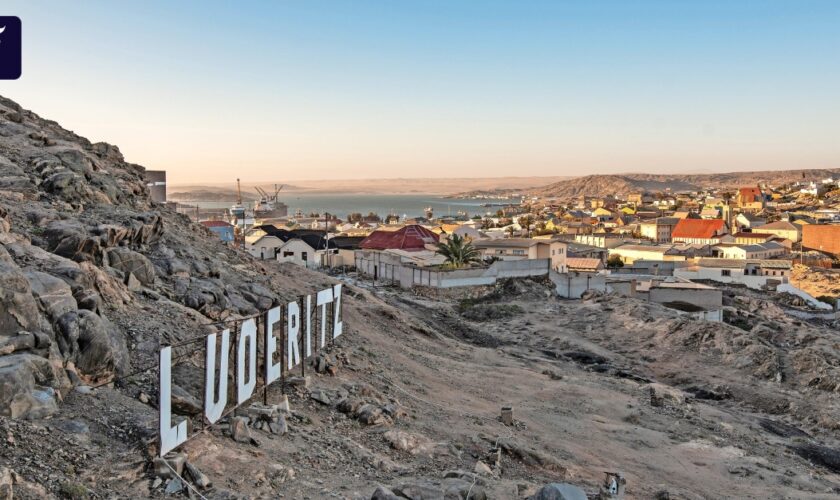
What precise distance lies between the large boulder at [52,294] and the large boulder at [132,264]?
3822 millimetres

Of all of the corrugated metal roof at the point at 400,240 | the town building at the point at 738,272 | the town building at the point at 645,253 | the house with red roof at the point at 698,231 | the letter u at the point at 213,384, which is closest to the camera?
the letter u at the point at 213,384

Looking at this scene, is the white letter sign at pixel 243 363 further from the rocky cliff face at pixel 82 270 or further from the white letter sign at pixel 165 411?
the white letter sign at pixel 165 411

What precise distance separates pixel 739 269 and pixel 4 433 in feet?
206

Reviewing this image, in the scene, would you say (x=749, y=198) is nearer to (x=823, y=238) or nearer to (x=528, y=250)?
(x=823, y=238)

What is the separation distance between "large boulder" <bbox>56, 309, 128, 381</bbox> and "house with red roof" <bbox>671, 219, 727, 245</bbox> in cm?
9408

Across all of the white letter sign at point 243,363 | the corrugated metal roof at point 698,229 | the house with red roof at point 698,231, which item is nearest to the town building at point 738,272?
the house with red roof at point 698,231

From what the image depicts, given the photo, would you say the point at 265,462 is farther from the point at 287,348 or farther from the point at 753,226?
the point at 753,226

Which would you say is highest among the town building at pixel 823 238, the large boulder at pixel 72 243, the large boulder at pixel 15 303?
the large boulder at pixel 72 243

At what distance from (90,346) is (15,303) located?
1.48 m

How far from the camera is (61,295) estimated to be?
13.0 metres

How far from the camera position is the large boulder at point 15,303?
452 inches

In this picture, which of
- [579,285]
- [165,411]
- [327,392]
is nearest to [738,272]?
[579,285]

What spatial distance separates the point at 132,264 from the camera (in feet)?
57.3

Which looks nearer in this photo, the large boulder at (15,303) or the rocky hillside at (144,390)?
the rocky hillside at (144,390)
